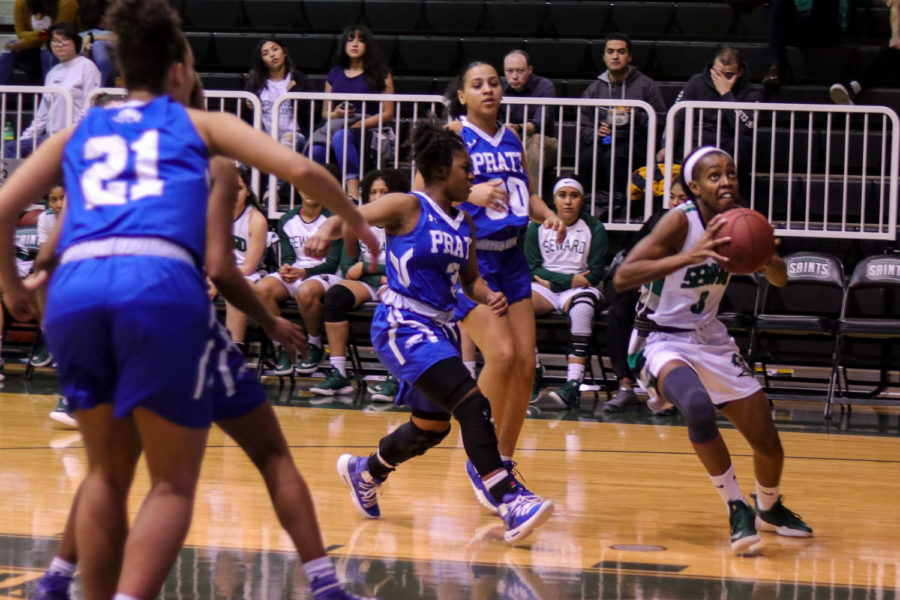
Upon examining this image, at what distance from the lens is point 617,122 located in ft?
32.1

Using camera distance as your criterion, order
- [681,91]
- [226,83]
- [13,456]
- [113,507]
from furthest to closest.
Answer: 1. [226,83]
2. [681,91]
3. [13,456]
4. [113,507]

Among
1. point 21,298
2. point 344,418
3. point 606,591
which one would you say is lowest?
point 344,418

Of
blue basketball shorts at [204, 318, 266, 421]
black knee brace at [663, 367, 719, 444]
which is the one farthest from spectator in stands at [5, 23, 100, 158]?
blue basketball shorts at [204, 318, 266, 421]

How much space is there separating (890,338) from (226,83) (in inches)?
254

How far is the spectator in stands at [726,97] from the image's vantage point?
9.64 m

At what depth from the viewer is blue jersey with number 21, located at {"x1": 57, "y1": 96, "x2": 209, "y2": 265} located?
2.82 m

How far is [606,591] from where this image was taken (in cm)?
406

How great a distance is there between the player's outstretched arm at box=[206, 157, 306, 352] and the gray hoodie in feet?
21.9

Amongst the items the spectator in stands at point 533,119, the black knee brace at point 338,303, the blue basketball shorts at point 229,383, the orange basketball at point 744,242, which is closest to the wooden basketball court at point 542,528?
the blue basketball shorts at point 229,383

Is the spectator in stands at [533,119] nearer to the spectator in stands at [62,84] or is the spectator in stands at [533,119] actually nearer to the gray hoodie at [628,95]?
the gray hoodie at [628,95]

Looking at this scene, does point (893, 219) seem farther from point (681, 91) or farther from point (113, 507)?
point (113, 507)

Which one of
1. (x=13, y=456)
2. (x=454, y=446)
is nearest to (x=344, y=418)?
(x=454, y=446)

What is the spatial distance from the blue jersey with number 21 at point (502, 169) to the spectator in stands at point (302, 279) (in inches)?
128

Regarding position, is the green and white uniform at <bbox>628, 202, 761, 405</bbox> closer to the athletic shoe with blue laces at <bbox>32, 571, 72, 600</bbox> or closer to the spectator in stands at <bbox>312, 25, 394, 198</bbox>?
the athletic shoe with blue laces at <bbox>32, 571, 72, 600</bbox>
